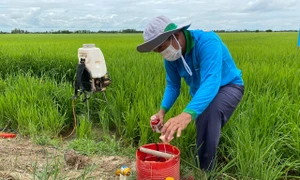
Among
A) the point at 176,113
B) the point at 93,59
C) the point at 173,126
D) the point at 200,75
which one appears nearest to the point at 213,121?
the point at 200,75

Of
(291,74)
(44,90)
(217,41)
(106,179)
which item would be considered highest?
(217,41)

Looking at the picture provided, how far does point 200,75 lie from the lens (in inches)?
71.6

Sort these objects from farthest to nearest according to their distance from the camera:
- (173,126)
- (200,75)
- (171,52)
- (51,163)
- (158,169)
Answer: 1. (51,163)
2. (200,75)
3. (171,52)
4. (158,169)
5. (173,126)

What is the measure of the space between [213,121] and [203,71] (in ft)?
1.05

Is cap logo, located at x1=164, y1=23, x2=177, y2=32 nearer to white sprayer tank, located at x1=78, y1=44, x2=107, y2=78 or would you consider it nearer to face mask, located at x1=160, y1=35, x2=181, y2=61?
face mask, located at x1=160, y1=35, x2=181, y2=61

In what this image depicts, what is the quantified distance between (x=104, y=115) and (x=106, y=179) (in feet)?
3.46

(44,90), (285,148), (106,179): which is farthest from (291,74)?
(44,90)

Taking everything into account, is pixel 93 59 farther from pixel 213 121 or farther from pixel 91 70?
pixel 213 121

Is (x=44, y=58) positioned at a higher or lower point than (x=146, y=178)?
higher

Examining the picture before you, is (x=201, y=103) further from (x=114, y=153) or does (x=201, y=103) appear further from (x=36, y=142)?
(x=36, y=142)

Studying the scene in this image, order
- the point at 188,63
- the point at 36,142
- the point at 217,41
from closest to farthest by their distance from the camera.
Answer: the point at 217,41 → the point at 188,63 → the point at 36,142

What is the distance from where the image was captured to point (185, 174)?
2.03 meters

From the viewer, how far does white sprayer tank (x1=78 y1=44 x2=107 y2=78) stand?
246 centimetres

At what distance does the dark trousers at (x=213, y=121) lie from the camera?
1747mm
